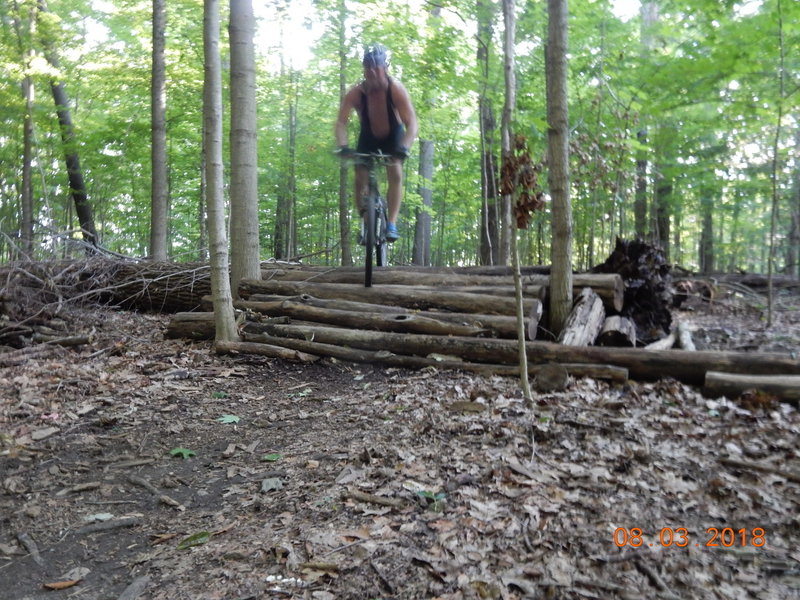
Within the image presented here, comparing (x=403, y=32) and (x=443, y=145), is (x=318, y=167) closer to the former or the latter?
(x=443, y=145)

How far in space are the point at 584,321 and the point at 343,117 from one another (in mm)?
3328

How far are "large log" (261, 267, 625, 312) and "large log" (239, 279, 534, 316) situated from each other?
0.89 ft

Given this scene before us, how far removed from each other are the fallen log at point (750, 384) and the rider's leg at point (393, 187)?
144 inches

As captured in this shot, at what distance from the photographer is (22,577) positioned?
2129mm

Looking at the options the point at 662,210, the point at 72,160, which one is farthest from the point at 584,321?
the point at 72,160

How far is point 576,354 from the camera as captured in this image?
4.42 meters

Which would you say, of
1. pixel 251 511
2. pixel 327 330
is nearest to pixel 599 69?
pixel 327 330

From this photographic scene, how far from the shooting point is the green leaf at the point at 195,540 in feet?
7.52

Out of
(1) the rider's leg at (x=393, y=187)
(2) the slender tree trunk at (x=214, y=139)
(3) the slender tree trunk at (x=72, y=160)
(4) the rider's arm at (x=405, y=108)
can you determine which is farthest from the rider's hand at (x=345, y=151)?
(3) the slender tree trunk at (x=72, y=160)

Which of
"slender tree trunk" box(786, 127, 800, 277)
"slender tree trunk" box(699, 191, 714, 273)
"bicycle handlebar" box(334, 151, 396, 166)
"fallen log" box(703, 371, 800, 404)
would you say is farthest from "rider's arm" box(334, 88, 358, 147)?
"slender tree trunk" box(786, 127, 800, 277)

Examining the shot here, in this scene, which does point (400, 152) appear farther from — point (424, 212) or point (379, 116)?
point (424, 212)

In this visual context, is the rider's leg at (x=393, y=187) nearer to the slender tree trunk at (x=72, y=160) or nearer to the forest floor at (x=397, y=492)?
the forest floor at (x=397, y=492)

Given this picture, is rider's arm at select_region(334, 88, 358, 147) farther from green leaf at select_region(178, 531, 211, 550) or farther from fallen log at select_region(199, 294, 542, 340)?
green leaf at select_region(178, 531, 211, 550)

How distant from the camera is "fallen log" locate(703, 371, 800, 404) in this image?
353 centimetres
